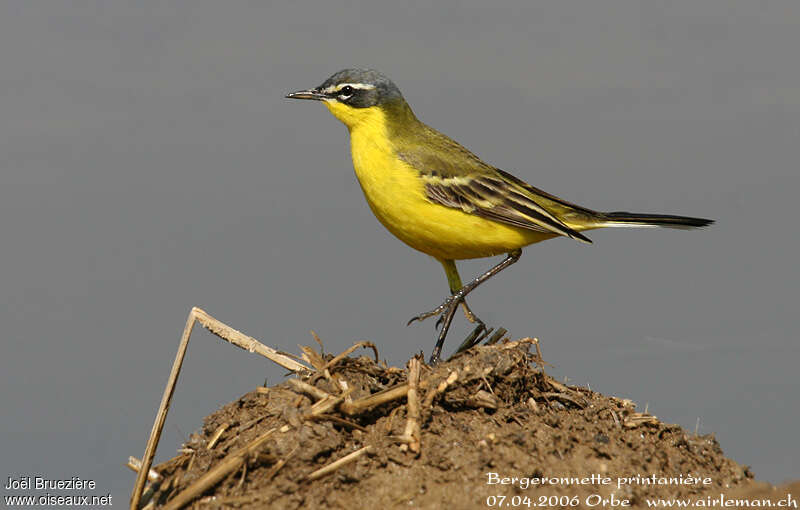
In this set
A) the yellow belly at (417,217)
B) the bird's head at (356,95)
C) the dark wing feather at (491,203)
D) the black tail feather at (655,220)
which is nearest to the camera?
the yellow belly at (417,217)

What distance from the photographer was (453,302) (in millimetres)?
8398

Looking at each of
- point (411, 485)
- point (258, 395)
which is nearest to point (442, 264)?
point (258, 395)

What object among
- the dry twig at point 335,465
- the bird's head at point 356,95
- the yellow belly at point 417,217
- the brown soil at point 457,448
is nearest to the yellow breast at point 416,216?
the yellow belly at point 417,217

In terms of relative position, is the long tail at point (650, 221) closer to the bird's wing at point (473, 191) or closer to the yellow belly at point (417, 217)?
the bird's wing at point (473, 191)

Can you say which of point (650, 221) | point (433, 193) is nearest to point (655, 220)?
point (650, 221)

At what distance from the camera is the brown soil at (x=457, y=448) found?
5965mm

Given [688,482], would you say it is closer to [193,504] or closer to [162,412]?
[193,504]

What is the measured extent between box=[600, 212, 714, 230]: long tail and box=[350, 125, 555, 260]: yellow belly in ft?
3.20

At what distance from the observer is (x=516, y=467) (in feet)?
20.1

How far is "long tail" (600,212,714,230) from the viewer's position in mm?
8750

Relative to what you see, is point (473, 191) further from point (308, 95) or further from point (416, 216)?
point (308, 95)

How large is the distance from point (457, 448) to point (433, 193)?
278 centimetres

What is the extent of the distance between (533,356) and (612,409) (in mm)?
832

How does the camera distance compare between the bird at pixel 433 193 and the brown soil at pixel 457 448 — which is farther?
the bird at pixel 433 193
